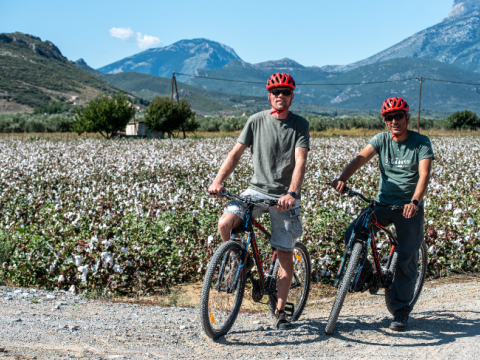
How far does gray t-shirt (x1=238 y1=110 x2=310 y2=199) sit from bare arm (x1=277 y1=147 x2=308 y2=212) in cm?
7

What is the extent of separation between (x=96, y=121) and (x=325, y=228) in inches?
1601

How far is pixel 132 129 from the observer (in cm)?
5497

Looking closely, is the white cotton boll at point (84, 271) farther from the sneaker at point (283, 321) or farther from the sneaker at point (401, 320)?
the sneaker at point (401, 320)

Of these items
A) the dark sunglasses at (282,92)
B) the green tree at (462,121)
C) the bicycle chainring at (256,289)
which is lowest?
the bicycle chainring at (256,289)

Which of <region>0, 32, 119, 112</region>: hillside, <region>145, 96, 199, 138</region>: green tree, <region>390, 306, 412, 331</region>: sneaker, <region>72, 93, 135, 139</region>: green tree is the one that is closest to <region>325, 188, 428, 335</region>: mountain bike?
<region>390, 306, 412, 331</region>: sneaker

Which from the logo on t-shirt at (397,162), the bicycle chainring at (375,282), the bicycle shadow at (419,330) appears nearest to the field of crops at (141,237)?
the bicycle shadow at (419,330)

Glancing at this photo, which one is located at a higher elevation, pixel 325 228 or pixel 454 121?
pixel 454 121

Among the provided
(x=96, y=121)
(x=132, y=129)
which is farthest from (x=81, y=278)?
(x=132, y=129)

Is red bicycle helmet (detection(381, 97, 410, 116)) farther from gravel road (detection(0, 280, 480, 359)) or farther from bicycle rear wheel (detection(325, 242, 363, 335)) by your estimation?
gravel road (detection(0, 280, 480, 359))

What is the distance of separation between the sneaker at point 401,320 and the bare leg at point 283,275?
43.9 inches

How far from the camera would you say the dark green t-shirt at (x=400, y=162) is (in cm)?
423

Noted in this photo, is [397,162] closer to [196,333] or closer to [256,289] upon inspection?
[256,289]

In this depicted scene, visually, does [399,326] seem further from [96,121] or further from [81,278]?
[96,121]

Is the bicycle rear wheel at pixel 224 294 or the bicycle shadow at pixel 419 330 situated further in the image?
the bicycle shadow at pixel 419 330
